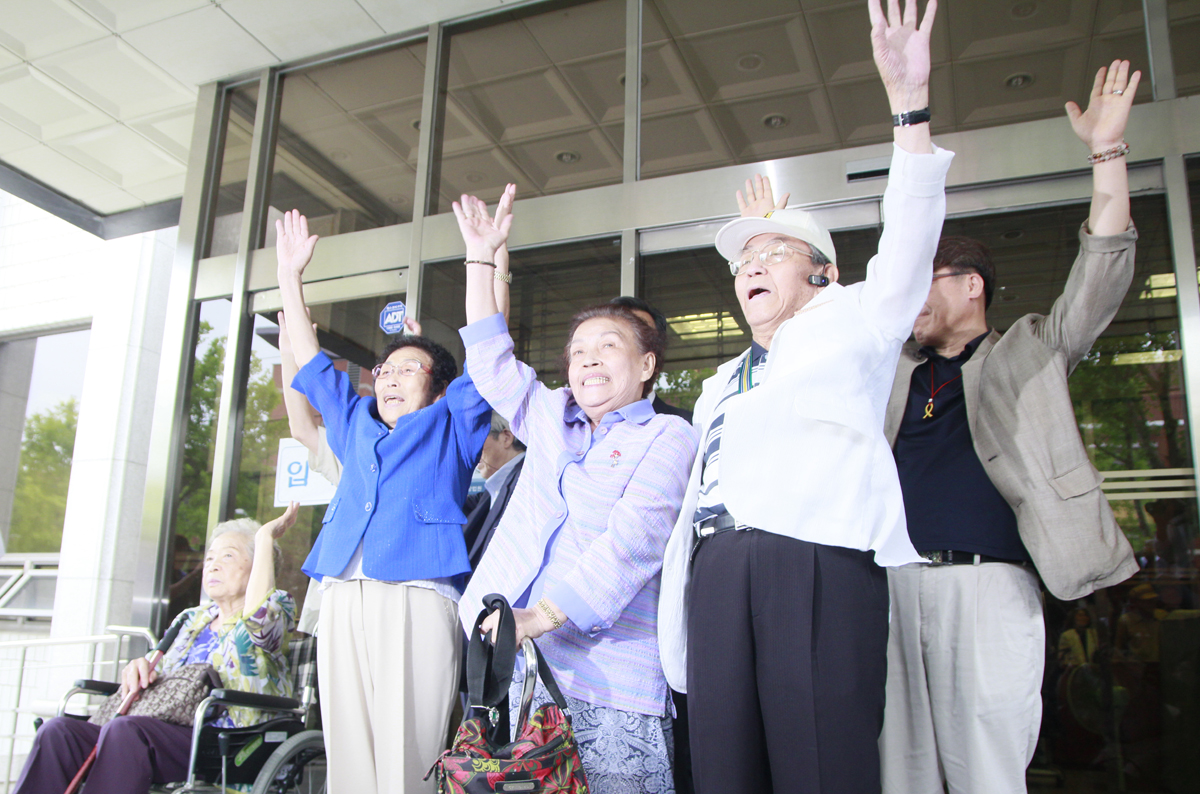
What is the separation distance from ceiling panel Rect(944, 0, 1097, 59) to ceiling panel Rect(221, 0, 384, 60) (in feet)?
10.2

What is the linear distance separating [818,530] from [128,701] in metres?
2.64

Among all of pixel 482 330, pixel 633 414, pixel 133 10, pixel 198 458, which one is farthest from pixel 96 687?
pixel 133 10

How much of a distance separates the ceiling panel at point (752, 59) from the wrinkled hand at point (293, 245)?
209 cm

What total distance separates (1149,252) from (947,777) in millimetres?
2225

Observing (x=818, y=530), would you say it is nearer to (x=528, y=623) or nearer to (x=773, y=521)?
(x=773, y=521)

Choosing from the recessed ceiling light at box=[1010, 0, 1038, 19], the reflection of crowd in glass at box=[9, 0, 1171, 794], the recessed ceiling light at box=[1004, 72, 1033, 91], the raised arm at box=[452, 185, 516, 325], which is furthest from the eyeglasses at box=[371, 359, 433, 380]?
the recessed ceiling light at box=[1010, 0, 1038, 19]

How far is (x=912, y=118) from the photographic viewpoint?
61.0 inches

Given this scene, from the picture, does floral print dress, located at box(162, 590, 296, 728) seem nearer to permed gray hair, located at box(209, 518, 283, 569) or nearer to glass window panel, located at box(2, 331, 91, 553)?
permed gray hair, located at box(209, 518, 283, 569)

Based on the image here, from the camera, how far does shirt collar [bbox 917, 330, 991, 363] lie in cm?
218

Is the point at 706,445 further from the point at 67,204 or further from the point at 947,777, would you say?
the point at 67,204

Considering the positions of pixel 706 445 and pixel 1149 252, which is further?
pixel 1149 252

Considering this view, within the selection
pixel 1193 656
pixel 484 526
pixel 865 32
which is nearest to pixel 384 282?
pixel 484 526

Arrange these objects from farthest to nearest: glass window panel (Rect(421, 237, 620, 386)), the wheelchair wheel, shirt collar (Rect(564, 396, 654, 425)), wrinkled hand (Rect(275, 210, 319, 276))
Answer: glass window panel (Rect(421, 237, 620, 386)), wrinkled hand (Rect(275, 210, 319, 276)), the wheelchair wheel, shirt collar (Rect(564, 396, 654, 425))

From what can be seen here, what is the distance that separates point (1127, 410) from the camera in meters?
3.08
